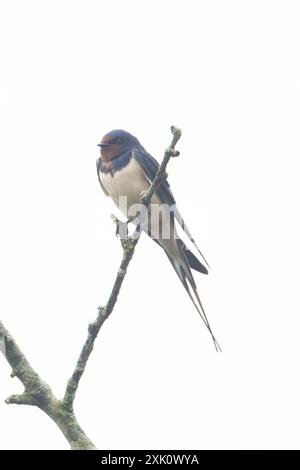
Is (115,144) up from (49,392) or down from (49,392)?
up

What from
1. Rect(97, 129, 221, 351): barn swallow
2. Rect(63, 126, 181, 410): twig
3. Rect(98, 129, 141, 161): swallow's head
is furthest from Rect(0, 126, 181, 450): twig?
Rect(98, 129, 141, 161): swallow's head

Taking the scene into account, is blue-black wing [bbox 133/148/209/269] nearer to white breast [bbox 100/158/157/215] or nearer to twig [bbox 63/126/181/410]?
white breast [bbox 100/158/157/215]

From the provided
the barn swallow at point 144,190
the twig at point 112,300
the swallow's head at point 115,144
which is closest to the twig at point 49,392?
the twig at point 112,300

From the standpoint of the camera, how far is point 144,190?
4895 mm

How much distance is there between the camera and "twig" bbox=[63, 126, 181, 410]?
2379 millimetres

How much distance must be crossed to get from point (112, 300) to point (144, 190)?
2253mm

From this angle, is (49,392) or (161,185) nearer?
(49,392)

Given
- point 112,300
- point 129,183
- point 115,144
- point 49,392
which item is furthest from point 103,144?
point 49,392

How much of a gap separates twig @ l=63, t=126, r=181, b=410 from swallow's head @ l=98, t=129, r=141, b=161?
211cm

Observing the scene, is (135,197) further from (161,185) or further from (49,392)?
(49,392)

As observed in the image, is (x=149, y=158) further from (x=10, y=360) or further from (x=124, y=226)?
(x=10, y=360)

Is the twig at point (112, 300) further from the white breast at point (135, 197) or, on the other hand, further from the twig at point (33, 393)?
the white breast at point (135, 197)

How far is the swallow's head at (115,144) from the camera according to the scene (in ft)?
16.9

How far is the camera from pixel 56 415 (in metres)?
2.25
